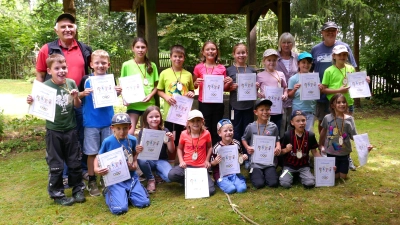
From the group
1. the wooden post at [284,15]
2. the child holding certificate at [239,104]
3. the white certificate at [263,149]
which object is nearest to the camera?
the white certificate at [263,149]

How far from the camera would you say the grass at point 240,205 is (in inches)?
135

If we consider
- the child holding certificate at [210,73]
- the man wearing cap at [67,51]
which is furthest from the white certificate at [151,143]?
the man wearing cap at [67,51]

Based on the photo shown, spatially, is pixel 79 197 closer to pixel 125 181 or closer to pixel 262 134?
pixel 125 181

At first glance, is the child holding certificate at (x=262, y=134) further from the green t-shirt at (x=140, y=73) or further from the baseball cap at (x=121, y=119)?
the baseball cap at (x=121, y=119)

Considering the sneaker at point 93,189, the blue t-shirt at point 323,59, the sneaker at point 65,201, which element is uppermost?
the blue t-shirt at point 323,59

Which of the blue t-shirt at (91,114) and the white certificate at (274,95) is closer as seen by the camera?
the blue t-shirt at (91,114)

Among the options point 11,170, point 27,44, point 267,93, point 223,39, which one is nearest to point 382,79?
point 223,39

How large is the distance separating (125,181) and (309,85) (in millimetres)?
2638

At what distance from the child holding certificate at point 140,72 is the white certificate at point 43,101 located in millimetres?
1091

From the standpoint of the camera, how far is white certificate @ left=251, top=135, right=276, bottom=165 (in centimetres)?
427

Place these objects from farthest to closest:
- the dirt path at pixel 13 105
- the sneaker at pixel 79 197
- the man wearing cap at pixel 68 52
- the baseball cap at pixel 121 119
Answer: the dirt path at pixel 13 105 → the man wearing cap at pixel 68 52 → the sneaker at pixel 79 197 → the baseball cap at pixel 121 119

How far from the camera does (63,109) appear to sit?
12.3ft

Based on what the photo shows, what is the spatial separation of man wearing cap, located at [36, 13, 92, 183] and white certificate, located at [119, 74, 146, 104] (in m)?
0.53

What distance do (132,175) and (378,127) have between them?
259 inches
